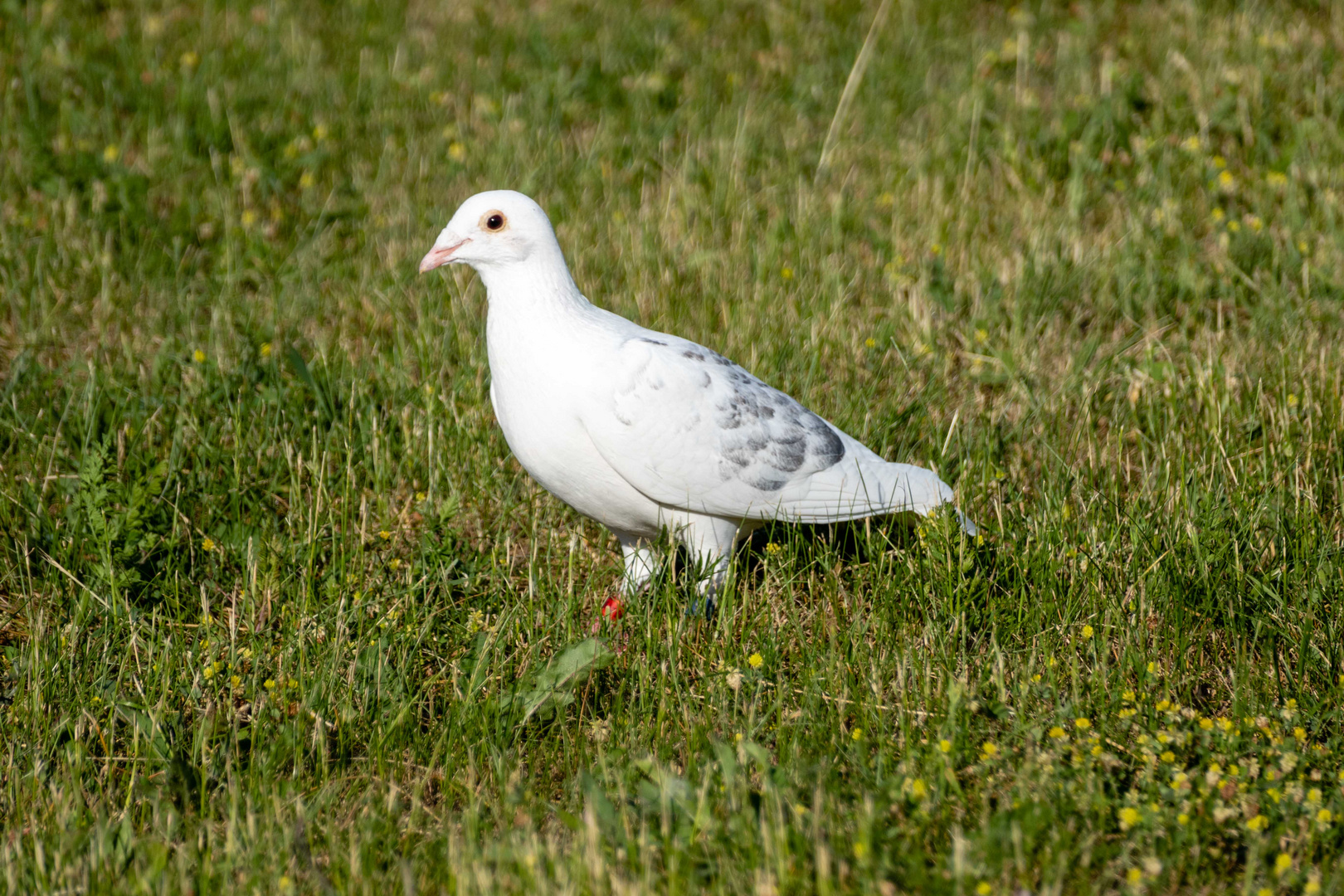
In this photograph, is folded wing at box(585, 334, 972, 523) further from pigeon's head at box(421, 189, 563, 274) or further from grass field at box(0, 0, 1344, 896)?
pigeon's head at box(421, 189, 563, 274)

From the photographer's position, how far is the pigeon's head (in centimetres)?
369

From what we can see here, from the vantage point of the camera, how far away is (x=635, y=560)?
417 cm

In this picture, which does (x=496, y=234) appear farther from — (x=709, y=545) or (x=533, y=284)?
(x=709, y=545)

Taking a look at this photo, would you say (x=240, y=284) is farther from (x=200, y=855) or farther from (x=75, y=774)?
(x=200, y=855)

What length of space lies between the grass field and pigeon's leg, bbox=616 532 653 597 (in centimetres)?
13

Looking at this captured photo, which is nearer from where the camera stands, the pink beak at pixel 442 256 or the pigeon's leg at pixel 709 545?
the pink beak at pixel 442 256

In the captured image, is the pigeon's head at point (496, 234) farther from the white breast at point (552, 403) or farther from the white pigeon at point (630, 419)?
the white breast at point (552, 403)

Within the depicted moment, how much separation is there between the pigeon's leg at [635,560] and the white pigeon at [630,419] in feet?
0.28

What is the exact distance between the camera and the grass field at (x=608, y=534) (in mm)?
2893

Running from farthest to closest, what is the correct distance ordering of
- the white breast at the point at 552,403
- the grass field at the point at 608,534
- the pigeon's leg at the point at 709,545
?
the pigeon's leg at the point at 709,545 < the white breast at the point at 552,403 < the grass field at the point at 608,534

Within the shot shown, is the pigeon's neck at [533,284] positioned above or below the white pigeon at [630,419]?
above

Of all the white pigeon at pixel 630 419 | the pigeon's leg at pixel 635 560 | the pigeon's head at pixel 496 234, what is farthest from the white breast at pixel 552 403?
the pigeon's leg at pixel 635 560

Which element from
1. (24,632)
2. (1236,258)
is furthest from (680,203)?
(24,632)

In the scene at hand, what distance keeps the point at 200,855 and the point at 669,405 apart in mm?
1726
